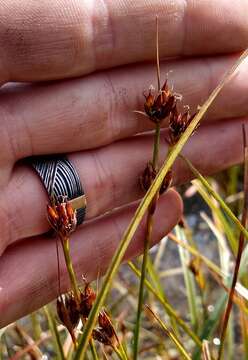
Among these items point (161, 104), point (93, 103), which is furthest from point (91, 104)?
point (161, 104)

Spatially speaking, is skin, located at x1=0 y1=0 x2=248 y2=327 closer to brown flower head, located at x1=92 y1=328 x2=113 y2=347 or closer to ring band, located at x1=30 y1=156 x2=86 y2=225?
ring band, located at x1=30 y1=156 x2=86 y2=225

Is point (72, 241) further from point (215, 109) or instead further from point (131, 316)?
point (131, 316)

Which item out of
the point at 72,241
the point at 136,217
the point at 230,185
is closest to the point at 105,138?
the point at 72,241

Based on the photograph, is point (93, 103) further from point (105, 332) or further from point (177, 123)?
point (105, 332)

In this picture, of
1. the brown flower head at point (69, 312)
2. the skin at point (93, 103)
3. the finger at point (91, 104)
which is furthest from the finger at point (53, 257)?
the brown flower head at point (69, 312)

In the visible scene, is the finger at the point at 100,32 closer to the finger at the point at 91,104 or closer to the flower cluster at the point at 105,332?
the finger at the point at 91,104

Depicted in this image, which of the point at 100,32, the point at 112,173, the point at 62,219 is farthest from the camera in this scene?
the point at 112,173
